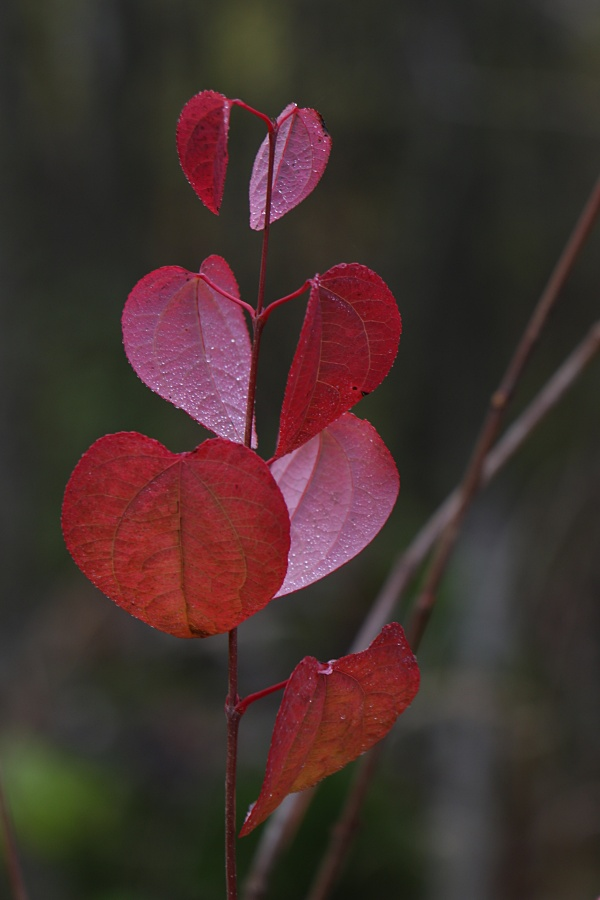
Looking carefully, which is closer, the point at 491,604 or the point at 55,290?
the point at 491,604

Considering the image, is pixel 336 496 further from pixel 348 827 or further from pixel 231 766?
pixel 348 827

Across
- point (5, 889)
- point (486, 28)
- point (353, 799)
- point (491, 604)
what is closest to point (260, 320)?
point (353, 799)

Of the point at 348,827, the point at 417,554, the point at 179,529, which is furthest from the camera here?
the point at 417,554

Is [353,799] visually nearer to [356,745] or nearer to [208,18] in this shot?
[356,745]

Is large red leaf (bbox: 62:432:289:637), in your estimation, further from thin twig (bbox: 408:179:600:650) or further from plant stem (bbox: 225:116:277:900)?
thin twig (bbox: 408:179:600:650)

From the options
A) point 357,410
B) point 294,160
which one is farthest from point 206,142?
point 357,410

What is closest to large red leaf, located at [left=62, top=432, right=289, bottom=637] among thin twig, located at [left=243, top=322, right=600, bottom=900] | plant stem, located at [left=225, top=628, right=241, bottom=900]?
plant stem, located at [left=225, top=628, right=241, bottom=900]
